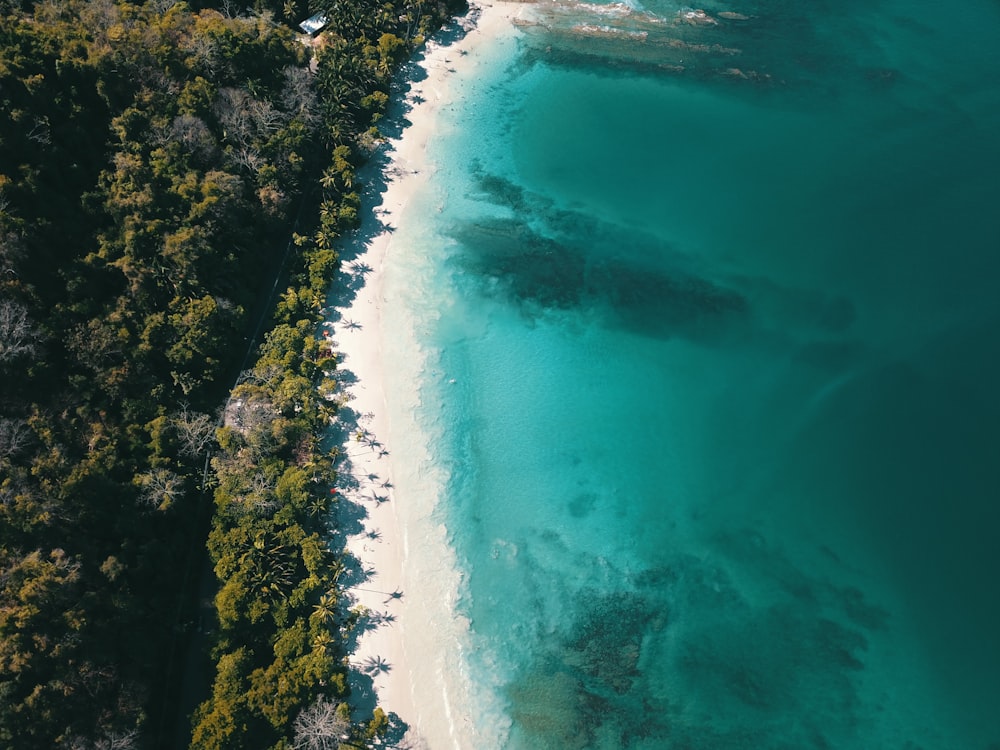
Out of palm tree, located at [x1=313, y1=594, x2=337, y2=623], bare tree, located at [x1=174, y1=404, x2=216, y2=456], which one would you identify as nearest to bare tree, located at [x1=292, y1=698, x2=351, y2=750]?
palm tree, located at [x1=313, y1=594, x2=337, y2=623]

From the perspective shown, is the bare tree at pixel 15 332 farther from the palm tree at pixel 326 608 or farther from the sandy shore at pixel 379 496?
the palm tree at pixel 326 608

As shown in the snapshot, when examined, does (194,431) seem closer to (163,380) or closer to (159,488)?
(159,488)

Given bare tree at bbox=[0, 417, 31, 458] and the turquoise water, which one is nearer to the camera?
bare tree at bbox=[0, 417, 31, 458]

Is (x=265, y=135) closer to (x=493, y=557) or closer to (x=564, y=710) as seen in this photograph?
(x=493, y=557)

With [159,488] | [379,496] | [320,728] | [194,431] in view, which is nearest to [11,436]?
[159,488]

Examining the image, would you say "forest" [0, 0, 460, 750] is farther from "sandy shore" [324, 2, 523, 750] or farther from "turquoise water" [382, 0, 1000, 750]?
"turquoise water" [382, 0, 1000, 750]
